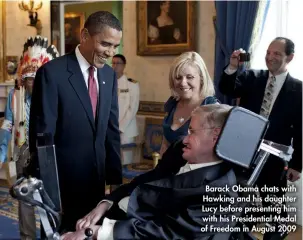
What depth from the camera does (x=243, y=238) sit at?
76.6 inches

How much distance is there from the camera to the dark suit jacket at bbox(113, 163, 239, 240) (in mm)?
1774

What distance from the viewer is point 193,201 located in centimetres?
181

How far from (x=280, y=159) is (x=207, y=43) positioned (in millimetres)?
3338

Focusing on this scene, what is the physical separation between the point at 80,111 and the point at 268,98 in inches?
58.1

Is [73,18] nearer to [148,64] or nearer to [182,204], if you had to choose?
[148,64]

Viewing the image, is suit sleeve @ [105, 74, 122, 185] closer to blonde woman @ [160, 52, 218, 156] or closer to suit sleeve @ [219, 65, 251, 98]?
blonde woman @ [160, 52, 218, 156]

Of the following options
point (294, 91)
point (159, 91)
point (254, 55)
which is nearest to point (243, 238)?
point (294, 91)

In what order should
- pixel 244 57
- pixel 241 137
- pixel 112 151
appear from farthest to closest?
pixel 244 57
pixel 112 151
pixel 241 137

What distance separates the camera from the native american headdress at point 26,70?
3.45 metres

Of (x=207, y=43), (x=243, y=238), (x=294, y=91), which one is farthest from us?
(x=207, y=43)

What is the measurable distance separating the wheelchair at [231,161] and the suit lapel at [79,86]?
690 mm

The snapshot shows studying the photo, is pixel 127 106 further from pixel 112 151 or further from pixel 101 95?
pixel 101 95

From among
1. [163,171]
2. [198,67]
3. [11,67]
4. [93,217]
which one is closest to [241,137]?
[163,171]

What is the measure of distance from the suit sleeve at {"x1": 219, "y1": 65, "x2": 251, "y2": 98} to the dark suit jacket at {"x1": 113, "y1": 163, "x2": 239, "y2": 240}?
1475 mm
